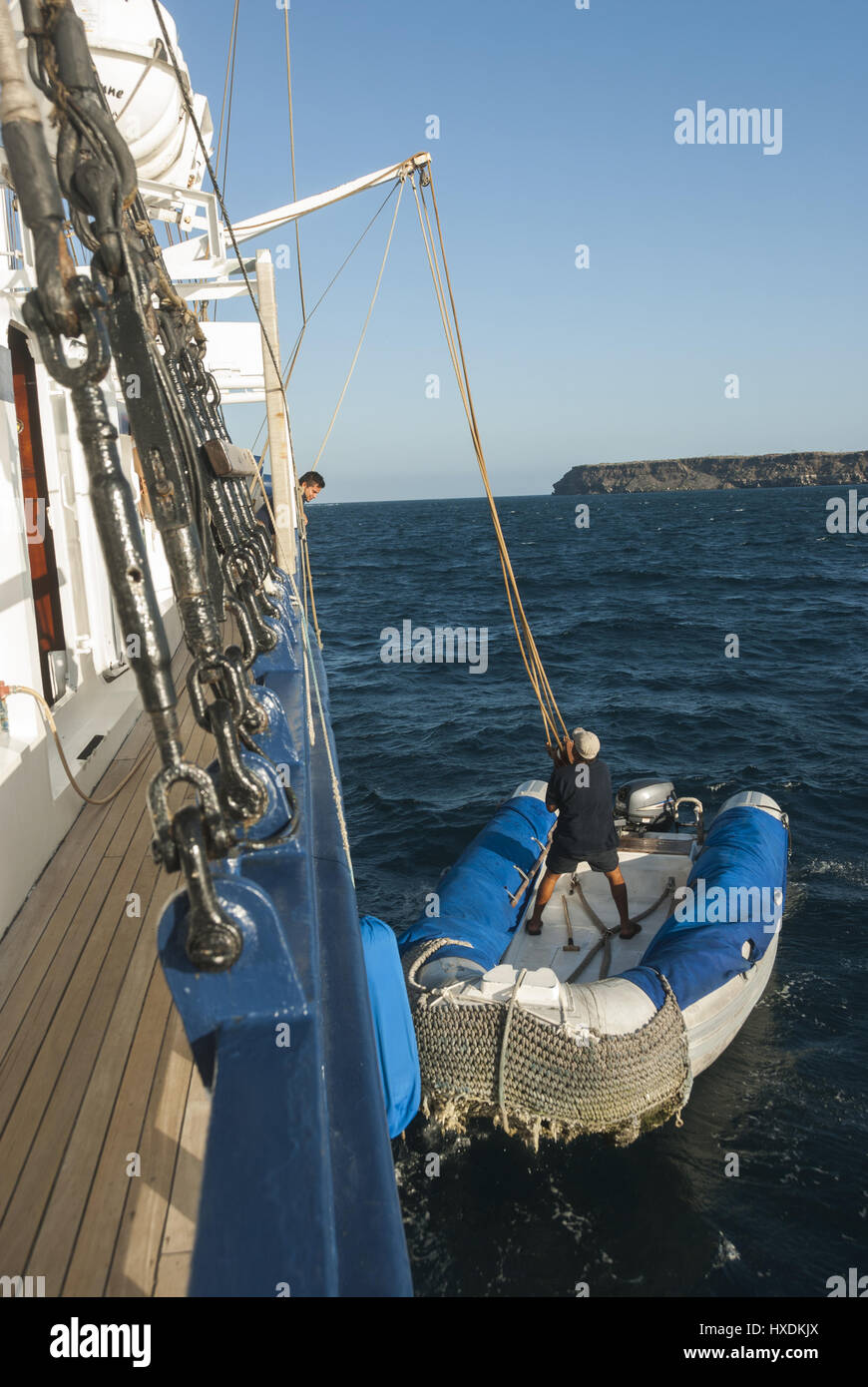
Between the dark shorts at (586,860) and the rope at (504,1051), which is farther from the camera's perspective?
the dark shorts at (586,860)

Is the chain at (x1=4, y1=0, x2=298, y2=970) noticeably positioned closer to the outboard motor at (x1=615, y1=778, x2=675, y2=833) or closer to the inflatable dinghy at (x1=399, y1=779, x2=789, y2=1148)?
the inflatable dinghy at (x1=399, y1=779, x2=789, y2=1148)

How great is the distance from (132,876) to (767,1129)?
491 centimetres

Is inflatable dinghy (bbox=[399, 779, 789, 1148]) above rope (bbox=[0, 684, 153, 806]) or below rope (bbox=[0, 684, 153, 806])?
below

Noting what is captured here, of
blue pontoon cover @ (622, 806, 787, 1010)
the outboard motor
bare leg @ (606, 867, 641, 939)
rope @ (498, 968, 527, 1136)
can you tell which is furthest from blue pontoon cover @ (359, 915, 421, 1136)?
the outboard motor

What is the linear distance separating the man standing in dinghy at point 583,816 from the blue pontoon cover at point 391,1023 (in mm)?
3990

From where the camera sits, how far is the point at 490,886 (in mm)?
7621

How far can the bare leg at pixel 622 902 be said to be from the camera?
7270mm

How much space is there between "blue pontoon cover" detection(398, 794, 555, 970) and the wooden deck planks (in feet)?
10.8

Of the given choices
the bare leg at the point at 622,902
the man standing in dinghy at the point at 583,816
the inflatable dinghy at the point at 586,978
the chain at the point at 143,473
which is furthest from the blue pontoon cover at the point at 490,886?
the chain at the point at 143,473

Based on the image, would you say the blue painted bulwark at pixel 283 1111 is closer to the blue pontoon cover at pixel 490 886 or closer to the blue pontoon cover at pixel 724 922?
the blue pontoon cover at pixel 724 922

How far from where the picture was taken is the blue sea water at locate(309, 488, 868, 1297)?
5.46 meters

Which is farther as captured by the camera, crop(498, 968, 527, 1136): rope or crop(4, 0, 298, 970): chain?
crop(498, 968, 527, 1136): rope

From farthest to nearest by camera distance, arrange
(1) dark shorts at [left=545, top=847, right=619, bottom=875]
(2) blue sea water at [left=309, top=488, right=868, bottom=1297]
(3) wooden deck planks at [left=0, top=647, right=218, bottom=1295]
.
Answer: (1) dark shorts at [left=545, top=847, right=619, bottom=875], (2) blue sea water at [left=309, top=488, right=868, bottom=1297], (3) wooden deck planks at [left=0, top=647, right=218, bottom=1295]
